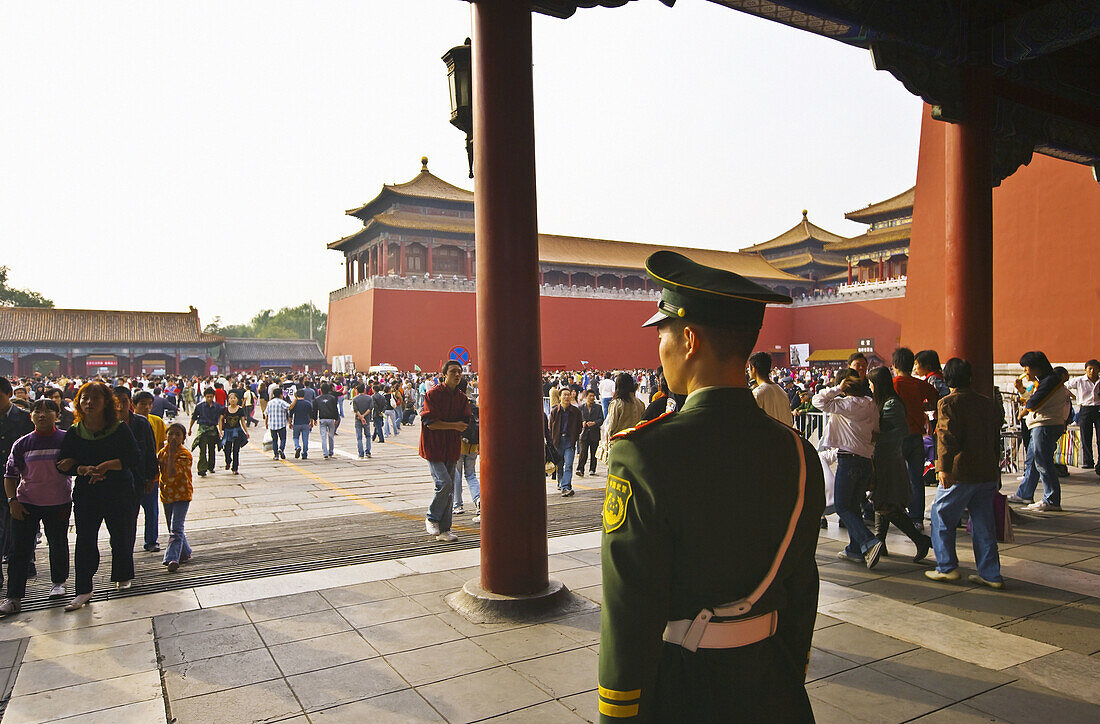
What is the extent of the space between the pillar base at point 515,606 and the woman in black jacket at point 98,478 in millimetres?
2062

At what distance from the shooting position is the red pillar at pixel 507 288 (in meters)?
3.65

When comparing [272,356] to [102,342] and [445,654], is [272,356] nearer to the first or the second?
[102,342]

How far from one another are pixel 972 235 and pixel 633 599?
5.55m

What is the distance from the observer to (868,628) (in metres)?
3.42

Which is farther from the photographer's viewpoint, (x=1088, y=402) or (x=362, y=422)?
(x=362, y=422)

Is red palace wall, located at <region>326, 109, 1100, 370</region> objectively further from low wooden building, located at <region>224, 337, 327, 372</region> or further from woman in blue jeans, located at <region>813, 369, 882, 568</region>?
low wooden building, located at <region>224, 337, 327, 372</region>

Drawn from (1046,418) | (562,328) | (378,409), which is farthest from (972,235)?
(562,328)

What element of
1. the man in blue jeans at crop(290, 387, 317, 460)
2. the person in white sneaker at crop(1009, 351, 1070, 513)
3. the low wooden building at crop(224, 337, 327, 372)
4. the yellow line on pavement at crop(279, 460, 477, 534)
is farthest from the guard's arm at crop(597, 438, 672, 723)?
the low wooden building at crop(224, 337, 327, 372)

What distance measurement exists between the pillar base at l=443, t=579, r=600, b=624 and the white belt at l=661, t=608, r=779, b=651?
94.5 inches

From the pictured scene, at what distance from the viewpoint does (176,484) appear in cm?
508

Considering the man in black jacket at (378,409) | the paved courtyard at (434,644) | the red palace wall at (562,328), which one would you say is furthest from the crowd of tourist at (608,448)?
the red palace wall at (562,328)

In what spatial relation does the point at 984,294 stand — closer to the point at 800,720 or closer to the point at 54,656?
the point at 800,720

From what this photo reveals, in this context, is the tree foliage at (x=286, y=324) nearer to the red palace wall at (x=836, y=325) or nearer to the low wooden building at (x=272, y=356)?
the low wooden building at (x=272, y=356)

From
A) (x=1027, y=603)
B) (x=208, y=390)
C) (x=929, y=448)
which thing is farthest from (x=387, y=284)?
(x=1027, y=603)
